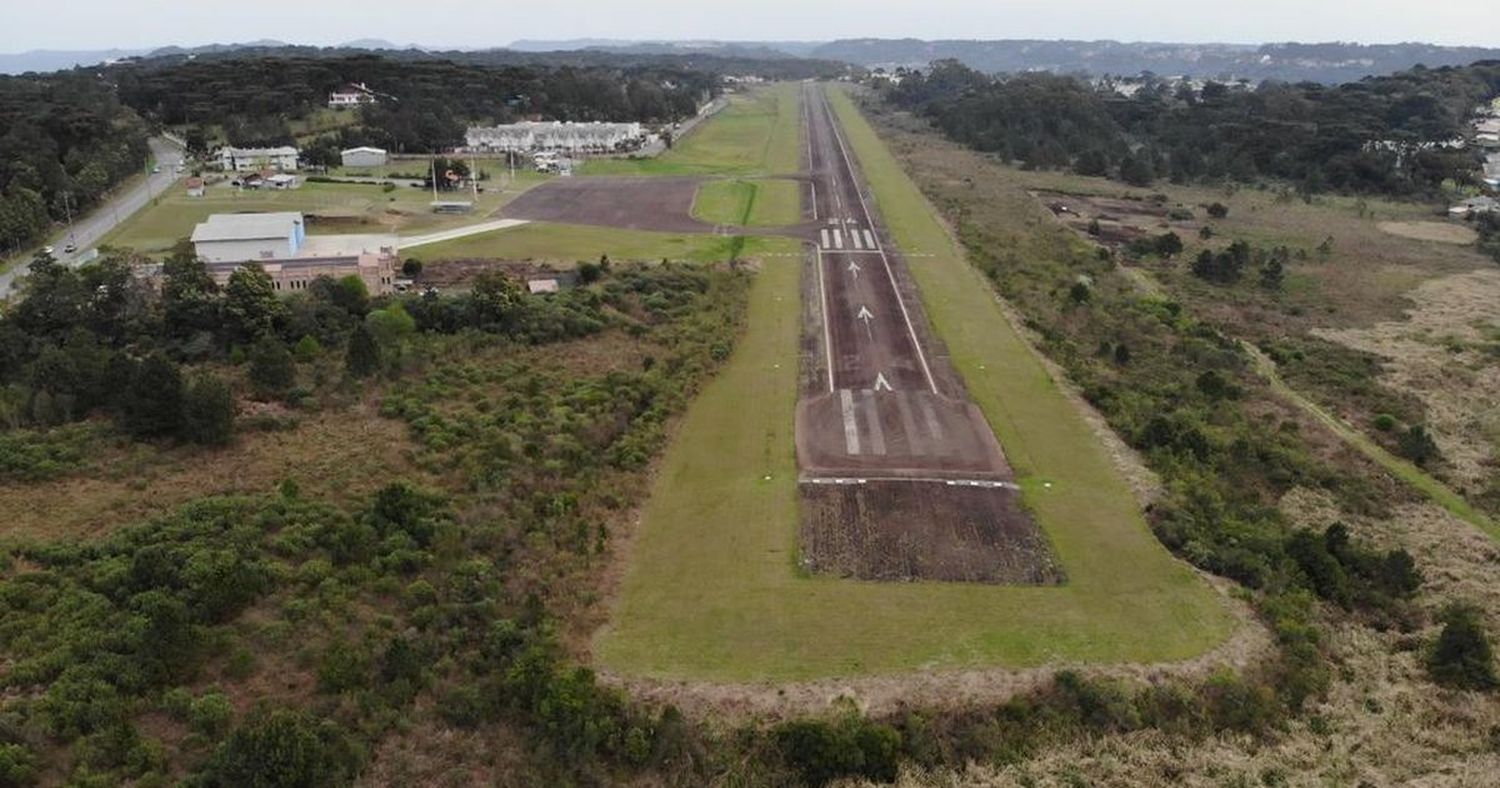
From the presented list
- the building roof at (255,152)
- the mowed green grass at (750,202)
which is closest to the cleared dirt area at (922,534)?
the mowed green grass at (750,202)

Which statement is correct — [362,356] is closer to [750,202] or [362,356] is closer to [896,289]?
[896,289]

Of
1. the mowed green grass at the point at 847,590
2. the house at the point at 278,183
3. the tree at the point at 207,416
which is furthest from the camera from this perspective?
the house at the point at 278,183

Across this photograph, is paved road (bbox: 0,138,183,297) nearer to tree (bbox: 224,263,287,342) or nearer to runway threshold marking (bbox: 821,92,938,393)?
tree (bbox: 224,263,287,342)

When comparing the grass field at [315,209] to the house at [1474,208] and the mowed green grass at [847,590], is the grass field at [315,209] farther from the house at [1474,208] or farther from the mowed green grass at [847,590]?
the house at [1474,208]

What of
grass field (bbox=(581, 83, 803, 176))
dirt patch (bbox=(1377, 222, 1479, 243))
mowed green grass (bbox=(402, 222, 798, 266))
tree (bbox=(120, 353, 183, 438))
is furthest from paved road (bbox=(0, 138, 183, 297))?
dirt patch (bbox=(1377, 222, 1479, 243))

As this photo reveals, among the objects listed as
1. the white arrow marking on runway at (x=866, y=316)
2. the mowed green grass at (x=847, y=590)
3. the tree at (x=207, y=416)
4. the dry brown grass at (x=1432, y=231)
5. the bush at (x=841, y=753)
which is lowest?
the bush at (x=841, y=753)

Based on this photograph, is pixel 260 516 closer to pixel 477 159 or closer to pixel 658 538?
pixel 658 538
